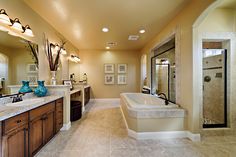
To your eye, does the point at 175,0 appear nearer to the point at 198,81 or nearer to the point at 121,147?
the point at 198,81

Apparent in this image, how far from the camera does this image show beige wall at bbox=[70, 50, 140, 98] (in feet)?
21.4

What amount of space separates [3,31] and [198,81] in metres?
3.58

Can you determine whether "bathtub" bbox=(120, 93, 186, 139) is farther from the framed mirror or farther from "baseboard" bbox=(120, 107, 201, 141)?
the framed mirror

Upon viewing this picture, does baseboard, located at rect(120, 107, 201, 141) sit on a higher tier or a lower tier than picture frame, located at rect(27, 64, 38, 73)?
lower

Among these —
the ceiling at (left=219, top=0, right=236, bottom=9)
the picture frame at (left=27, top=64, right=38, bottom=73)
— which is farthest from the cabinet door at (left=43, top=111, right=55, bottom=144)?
the ceiling at (left=219, top=0, right=236, bottom=9)

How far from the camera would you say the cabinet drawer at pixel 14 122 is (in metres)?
1.38

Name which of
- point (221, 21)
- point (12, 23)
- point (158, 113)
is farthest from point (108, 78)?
point (221, 21)

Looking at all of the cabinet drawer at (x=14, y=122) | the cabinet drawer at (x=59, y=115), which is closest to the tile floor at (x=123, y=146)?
the cabinet drawer at (x=59, y=115)

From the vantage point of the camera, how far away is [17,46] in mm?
2326

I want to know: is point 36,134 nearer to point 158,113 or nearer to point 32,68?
point 32,68

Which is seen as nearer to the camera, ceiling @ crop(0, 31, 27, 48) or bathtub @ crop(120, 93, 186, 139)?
ceiling @ crop(0, 31, 27, 48)

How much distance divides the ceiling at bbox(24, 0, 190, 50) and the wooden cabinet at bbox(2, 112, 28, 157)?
2190 millimetres

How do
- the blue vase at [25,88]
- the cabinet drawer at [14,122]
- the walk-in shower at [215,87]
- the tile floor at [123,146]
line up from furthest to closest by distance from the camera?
the walk-in shower at [215,87], the blue vase at [25,88], the tile floor at [123,146], the cabinet drawer at [14,122]

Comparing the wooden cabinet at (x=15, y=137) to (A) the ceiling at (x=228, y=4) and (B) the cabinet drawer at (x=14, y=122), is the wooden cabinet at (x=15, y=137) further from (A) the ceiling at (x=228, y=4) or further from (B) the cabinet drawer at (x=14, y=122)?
(A) the ceiling at (x=228, y=4)
